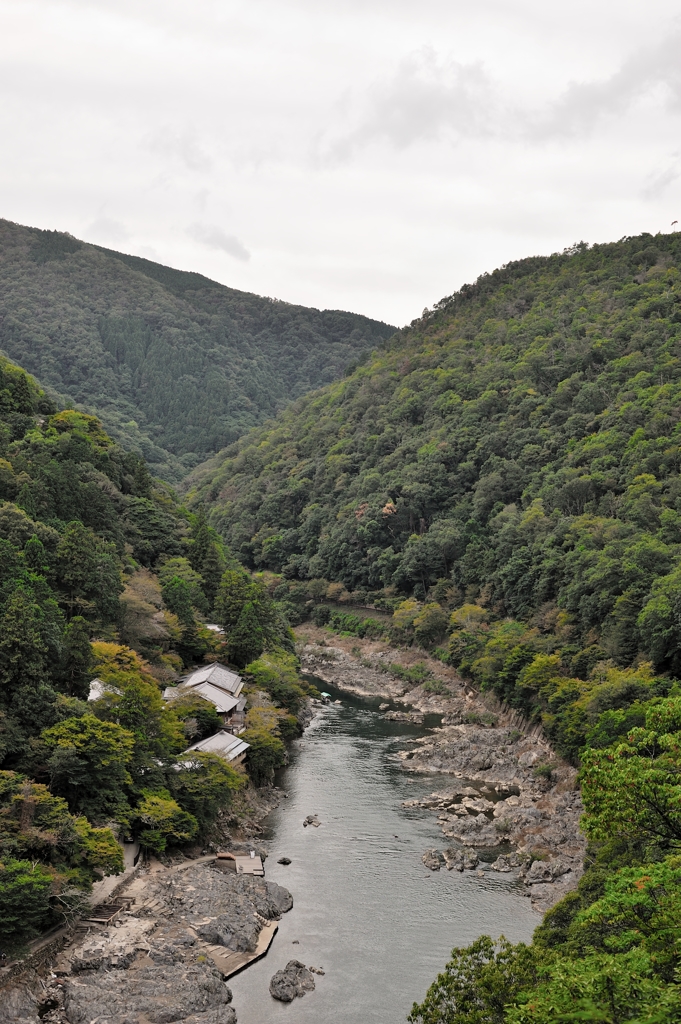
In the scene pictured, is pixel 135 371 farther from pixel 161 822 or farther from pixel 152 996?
pixel 152 996

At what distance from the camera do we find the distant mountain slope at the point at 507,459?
57.8 meters

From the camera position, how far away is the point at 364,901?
1196 inches

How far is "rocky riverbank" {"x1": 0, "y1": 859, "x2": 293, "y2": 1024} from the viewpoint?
72.6ft

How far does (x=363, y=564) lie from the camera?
8719cm

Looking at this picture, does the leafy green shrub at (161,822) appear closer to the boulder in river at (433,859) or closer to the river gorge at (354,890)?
the river gorge at (354,890)

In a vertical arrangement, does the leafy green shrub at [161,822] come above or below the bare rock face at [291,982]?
above

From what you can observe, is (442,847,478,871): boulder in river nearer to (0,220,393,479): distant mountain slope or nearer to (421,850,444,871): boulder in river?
(421,850,444,871): boulder in river

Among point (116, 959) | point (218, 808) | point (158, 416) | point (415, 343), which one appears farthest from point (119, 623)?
point (158, 416)

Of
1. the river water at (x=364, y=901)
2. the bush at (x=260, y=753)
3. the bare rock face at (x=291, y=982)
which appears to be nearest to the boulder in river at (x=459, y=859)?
the river water at (x=364, y=901)

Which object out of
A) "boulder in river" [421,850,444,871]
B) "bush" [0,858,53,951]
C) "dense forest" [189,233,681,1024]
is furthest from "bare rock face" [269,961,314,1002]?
"boulder in river" [421,850,444,871]

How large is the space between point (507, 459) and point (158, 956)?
62262mm

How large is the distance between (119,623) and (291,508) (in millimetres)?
62702

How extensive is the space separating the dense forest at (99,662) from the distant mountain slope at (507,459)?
19.4m

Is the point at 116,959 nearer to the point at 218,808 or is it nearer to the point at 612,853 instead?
the point at 218,808
